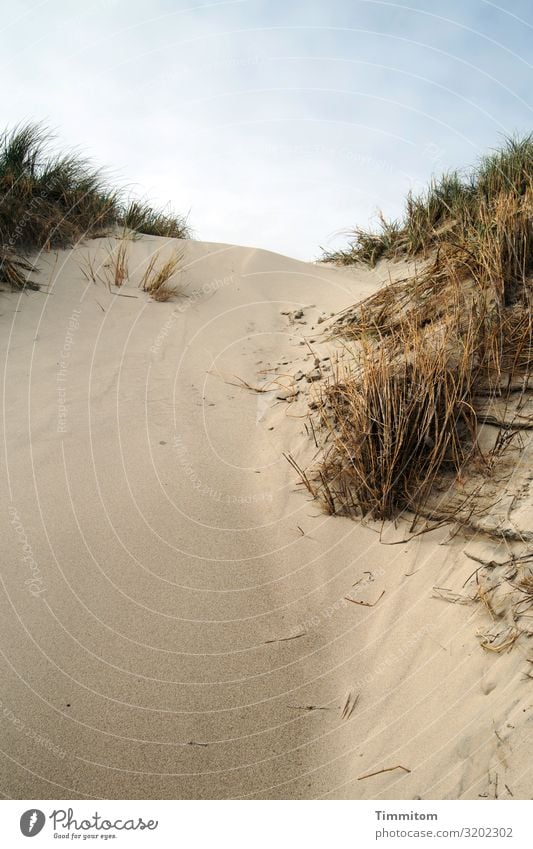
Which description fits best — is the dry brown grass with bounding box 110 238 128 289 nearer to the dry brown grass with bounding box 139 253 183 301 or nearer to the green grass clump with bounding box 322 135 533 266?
the dry brown grass with bounding box 139 253 183 301

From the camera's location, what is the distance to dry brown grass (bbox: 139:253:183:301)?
5.41 metres

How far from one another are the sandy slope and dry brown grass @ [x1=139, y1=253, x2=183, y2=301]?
1.31m

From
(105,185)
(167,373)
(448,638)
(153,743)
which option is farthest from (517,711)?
(105,185)

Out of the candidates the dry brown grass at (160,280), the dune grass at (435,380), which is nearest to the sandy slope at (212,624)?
the dune grass at (435,380)

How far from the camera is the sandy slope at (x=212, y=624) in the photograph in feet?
6.06

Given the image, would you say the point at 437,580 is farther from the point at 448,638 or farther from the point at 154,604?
the point at 154,604

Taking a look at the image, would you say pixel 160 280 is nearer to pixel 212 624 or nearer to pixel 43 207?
pixel 43 207

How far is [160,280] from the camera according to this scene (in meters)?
5.41

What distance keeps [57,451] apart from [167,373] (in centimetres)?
120

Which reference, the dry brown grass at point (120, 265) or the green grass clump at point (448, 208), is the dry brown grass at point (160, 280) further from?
the green grass clump at point (448, 208)

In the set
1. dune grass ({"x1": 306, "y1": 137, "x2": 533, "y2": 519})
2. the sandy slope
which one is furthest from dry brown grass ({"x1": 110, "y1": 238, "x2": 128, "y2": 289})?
dune grass ({"x1": 306, "y1": 137, "x2": 533, "y2": 519})

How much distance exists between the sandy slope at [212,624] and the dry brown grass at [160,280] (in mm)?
1314

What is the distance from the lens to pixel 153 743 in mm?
1980

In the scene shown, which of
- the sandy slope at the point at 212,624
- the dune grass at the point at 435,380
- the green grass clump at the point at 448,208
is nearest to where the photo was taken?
the sandy slope at the point at 212,624
